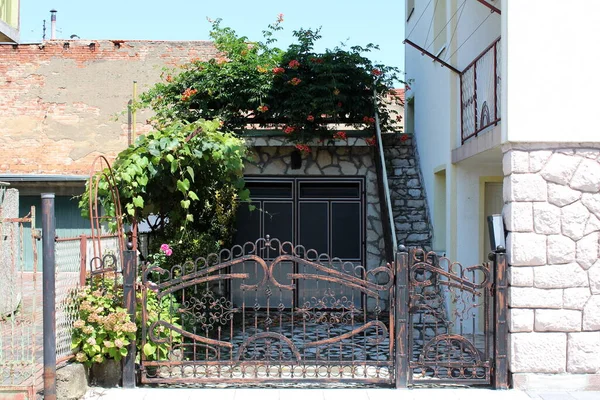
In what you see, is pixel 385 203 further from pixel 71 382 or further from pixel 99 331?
pixel 71 382

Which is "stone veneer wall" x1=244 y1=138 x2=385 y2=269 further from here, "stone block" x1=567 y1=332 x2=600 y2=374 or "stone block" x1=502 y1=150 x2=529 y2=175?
"stone block" x1=567 y1=332 x2=600 y2=374

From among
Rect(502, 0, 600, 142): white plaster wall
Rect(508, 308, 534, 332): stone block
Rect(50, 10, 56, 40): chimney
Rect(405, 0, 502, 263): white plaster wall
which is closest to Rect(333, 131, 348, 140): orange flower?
Rect(405, 0, 502, 263): white plaster wall

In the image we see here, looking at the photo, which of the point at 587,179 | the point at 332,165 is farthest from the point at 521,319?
the point at 332,165

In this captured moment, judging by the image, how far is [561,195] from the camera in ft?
19.7

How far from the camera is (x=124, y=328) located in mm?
5820

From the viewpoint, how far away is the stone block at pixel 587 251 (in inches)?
236

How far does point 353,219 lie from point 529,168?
223 inches

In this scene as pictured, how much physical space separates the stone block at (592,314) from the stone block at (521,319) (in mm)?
495

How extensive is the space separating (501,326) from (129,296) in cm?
345

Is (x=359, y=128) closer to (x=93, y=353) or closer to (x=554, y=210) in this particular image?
(x=554, y=210)

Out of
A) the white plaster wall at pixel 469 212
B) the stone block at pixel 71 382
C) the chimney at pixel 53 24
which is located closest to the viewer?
the stone block at pixel 71 382

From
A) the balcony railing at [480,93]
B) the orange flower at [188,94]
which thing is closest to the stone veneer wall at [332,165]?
the orange flower at [188,94]

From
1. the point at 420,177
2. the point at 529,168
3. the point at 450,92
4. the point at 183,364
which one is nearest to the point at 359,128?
the point at 420,177

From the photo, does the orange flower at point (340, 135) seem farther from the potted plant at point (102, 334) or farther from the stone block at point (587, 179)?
the potted plant at point (102, 334)
